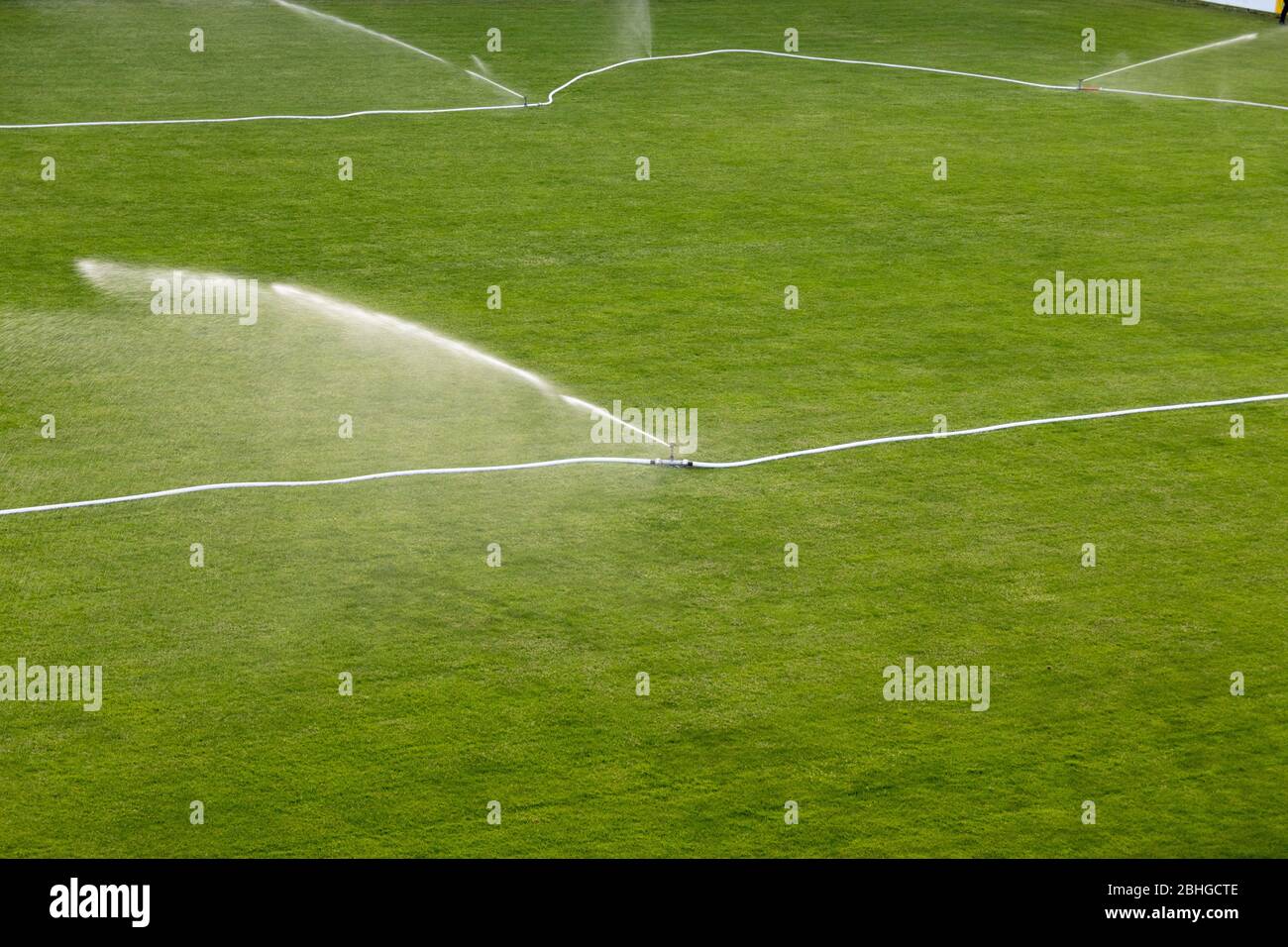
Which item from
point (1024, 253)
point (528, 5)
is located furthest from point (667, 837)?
point (528, 5)

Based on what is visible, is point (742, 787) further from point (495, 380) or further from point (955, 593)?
point (495, 380)

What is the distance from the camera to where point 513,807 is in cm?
574

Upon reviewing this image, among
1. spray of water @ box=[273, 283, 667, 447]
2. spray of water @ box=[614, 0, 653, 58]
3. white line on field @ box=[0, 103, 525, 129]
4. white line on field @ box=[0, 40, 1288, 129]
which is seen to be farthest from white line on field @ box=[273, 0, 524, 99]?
spray of water @ box=[273, 283, 667, 447]

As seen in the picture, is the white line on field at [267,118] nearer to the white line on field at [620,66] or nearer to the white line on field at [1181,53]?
the white line on field at [620,66]

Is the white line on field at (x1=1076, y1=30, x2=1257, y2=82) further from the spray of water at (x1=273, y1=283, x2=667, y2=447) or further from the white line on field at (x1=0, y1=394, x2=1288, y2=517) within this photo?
the spray of water at (x1=273, y1=283, x2=667, y2=447)

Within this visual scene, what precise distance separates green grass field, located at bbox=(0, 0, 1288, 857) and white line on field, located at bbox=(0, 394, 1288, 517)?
87mm

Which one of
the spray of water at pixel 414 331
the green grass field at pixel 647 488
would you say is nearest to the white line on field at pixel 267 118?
the green grass field at pixel 647 488

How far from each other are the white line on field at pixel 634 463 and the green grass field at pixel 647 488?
87 mm

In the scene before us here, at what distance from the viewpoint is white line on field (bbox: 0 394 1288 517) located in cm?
795

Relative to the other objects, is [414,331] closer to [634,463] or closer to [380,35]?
[634,463]

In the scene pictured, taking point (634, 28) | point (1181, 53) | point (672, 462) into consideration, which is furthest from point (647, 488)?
point (1181, 53)

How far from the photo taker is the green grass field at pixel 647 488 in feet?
19.4

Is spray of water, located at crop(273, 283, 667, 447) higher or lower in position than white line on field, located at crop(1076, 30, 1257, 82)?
lower

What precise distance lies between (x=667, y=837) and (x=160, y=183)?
355 inches
